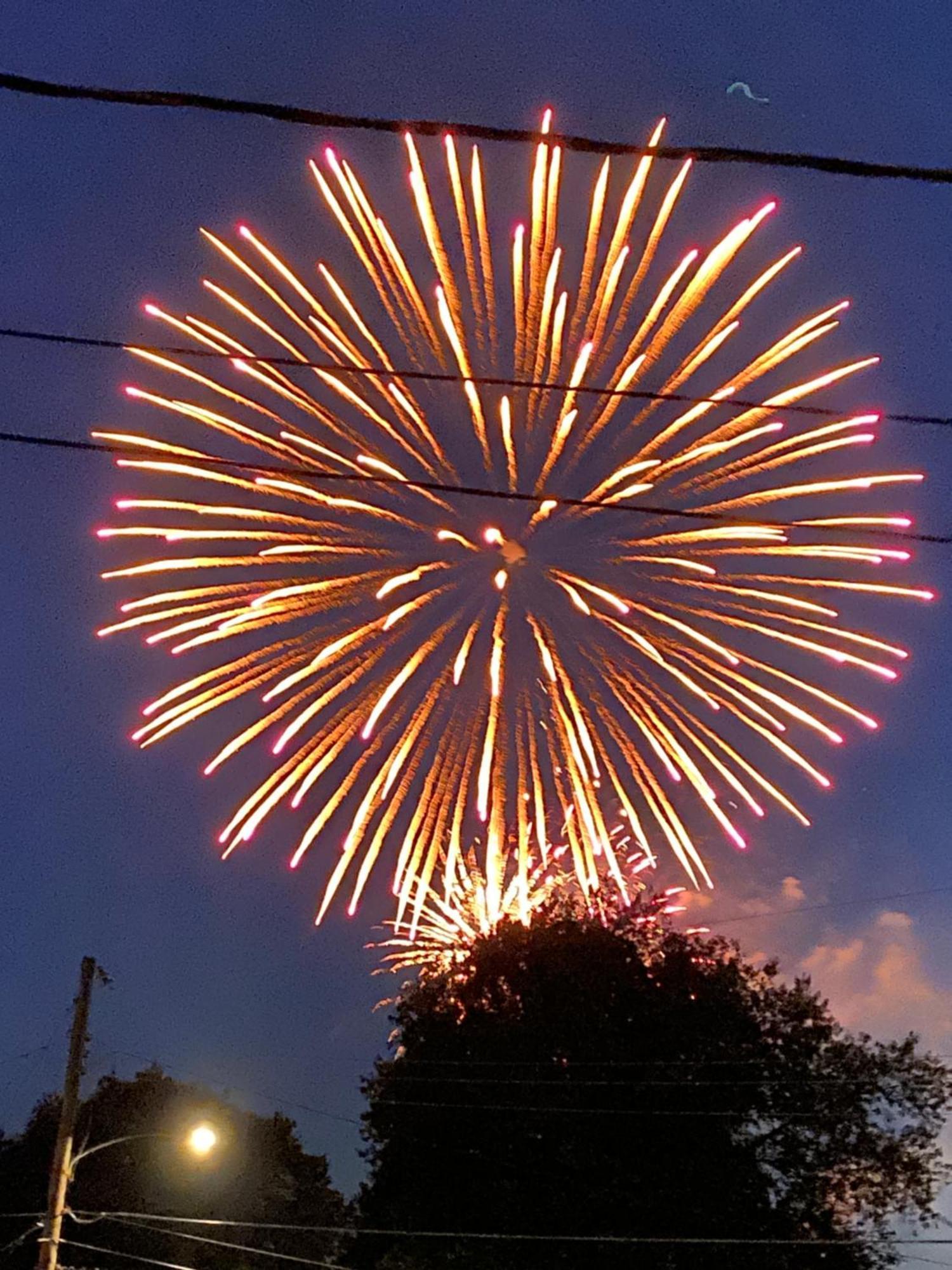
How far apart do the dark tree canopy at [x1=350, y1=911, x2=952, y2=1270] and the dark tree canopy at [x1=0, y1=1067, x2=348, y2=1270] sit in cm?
1568

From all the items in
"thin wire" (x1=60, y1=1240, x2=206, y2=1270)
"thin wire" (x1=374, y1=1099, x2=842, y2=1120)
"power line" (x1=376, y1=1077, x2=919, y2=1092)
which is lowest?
A: "thin wire" (x1=60, y1=1240, x2=206, y2=1270)

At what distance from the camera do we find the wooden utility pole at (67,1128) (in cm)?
1588

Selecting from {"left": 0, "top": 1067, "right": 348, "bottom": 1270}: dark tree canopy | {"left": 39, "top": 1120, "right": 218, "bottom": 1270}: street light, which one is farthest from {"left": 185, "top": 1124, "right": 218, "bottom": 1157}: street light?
{"left": 0, "top": 1067, "right": 348, "bottom": 1270}: dark tree canopy

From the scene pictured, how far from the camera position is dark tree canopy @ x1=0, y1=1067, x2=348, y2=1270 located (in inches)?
1789

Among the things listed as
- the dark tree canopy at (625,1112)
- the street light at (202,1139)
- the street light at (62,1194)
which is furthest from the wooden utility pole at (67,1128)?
the dark tree canopy at (625,1112)

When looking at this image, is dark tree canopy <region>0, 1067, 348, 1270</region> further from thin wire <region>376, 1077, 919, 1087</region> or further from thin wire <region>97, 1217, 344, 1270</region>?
thin wire <region>376, 1077, 919, 1087</region>

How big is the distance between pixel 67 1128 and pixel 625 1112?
13841 mm

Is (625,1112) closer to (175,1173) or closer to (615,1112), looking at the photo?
(615,1112)

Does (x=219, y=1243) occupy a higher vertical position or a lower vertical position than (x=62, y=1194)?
lower

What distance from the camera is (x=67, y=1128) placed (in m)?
17.0

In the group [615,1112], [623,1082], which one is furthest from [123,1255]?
[623,1082]

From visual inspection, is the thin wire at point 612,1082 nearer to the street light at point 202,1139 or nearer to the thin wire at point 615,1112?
the thin wire at point 615,1112

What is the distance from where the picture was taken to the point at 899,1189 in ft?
93.7

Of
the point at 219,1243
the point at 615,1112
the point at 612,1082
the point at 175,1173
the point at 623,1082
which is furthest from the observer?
the point at 175,1173
